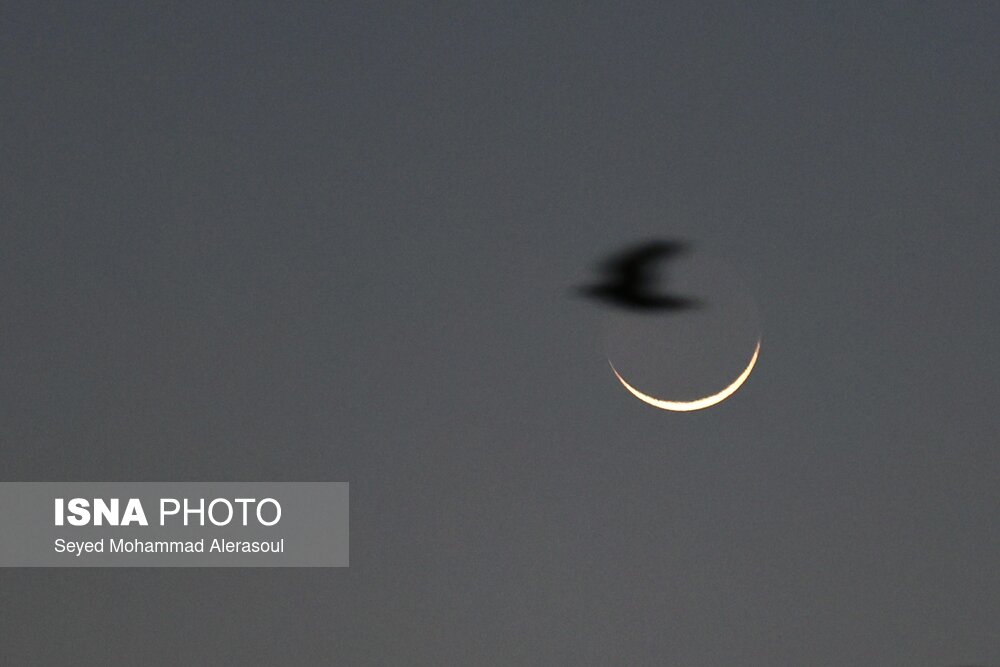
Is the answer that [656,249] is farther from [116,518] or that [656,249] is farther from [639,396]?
[116,518]

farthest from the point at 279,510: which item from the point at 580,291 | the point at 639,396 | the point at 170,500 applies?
the point at 580,291

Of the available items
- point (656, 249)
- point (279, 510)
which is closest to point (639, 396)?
point (656, 249)

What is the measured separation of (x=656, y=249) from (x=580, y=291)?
1.82m

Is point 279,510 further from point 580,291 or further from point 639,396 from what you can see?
point 580,291

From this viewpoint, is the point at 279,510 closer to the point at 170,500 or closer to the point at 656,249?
the point at 170,500

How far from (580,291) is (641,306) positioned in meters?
1.21

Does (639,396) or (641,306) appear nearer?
(641,306)

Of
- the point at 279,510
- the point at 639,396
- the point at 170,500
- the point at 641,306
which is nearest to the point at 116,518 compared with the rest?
the point at 170,500

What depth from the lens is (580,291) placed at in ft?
82.0

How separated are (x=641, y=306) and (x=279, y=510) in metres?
12.7

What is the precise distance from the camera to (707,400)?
32.7 metres

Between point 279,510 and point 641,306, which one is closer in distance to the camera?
point 641,306

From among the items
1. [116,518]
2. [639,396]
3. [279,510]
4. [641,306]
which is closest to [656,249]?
[641,306]

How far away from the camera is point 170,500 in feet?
105
